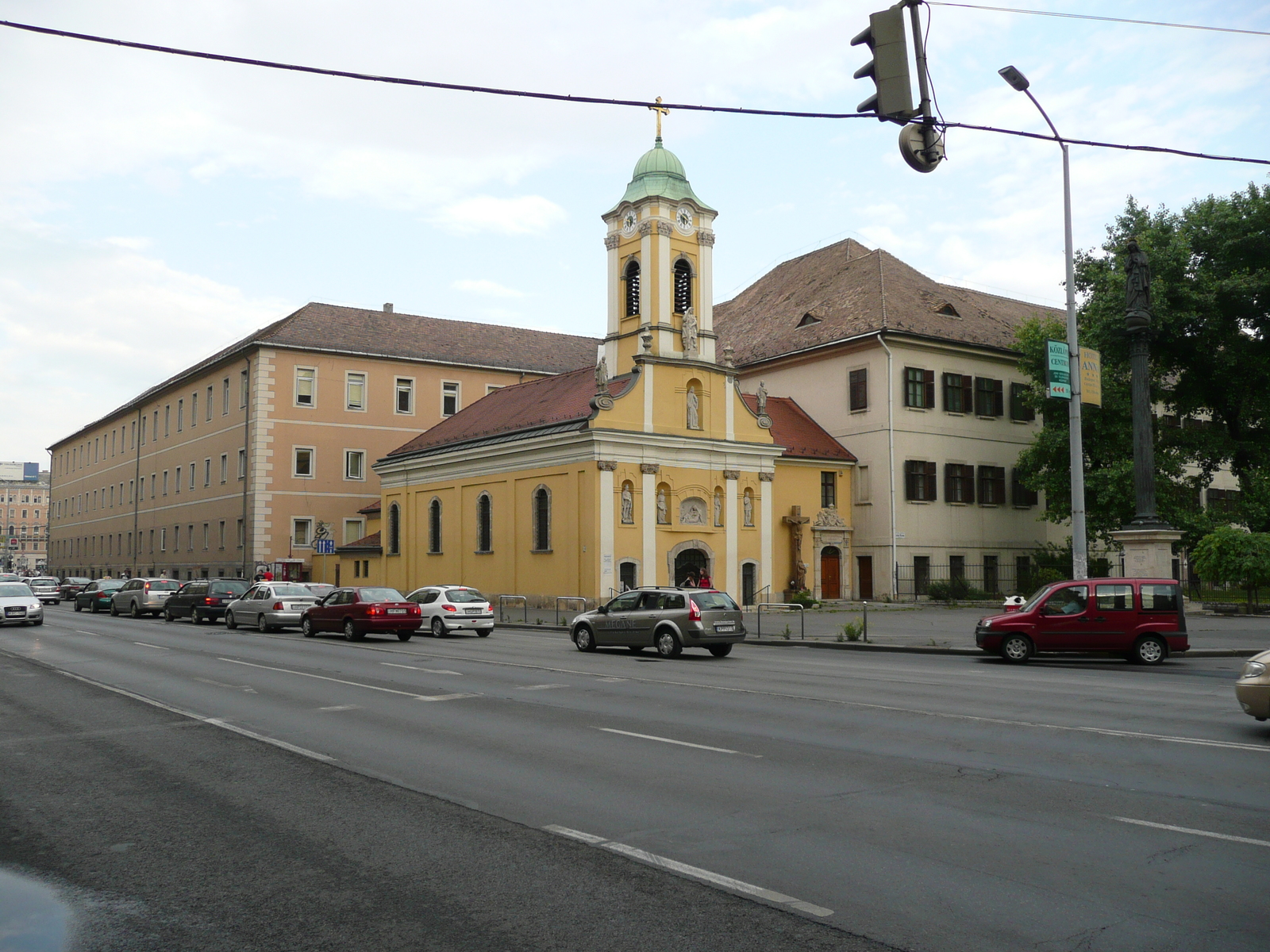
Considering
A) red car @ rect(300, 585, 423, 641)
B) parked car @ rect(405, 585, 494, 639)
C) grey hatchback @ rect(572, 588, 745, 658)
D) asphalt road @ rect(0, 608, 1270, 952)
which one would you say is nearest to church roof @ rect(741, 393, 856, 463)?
parked car @ rect(405, 585, 494, 639)

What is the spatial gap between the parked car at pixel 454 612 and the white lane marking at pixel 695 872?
24016 millimetres

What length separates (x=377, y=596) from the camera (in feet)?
96.0

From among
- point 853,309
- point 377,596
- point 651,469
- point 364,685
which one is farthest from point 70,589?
point 364,685

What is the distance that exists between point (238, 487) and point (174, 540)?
41.3 feet

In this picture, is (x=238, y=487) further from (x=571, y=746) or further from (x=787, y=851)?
(x=787, y=851)

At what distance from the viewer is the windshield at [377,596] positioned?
95.6 feet

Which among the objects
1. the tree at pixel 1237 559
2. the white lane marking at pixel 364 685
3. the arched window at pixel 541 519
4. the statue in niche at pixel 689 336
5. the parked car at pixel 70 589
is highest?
the statue in niche at pixel 689 336

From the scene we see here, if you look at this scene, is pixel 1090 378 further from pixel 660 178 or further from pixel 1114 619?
pixel 660 178

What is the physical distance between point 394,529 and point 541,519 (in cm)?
1272

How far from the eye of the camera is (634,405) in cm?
4462

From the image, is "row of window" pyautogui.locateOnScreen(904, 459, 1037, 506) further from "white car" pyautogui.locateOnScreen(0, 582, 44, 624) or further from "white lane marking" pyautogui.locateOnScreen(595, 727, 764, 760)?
"white lane marking" pyautogui.locateOnScreen(595, 727, 764, 760)

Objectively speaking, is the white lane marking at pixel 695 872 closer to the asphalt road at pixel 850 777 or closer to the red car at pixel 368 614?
the asphalt road at pixel 850 777

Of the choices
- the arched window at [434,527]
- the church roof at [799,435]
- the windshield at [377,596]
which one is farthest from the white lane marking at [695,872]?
the arched window at [434,527]

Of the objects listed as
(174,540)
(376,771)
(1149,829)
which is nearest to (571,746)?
(376,771)
